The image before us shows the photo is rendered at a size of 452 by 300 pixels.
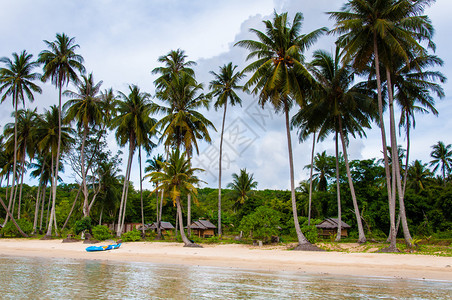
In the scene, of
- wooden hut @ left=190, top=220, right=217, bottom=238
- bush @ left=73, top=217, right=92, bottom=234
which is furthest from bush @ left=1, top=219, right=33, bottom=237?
wooden hut @ left=190, top=220, right=217, bottom=238

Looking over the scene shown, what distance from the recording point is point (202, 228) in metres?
34.7

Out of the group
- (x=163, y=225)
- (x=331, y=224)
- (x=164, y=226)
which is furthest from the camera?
(x=163, y=225)

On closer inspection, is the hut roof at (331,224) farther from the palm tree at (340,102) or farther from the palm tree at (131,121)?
the palm tree at (131,121)

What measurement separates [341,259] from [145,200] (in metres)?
33.6

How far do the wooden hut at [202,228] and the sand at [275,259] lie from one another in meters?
12.2

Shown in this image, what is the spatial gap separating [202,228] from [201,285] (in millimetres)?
25130

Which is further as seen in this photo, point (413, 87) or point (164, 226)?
point (164, 226)

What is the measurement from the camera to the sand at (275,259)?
40.1ft

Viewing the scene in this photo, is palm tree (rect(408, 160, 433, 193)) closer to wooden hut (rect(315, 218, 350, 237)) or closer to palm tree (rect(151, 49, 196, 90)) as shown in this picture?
wooden hut (rect(315, 218, 350, 237))

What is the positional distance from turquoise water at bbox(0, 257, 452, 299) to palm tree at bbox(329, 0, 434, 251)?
7063 mm

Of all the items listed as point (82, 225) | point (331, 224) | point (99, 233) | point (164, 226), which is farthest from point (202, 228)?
point (331, 224)

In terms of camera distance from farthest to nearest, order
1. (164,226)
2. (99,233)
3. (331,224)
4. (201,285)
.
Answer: (164,226)
(331,224)
(99,233)
(201,285)

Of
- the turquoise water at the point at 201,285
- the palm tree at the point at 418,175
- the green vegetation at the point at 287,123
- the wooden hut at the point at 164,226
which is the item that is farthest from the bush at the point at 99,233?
the palm tree at the point at 418,175

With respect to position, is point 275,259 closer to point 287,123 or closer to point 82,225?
point 287,123
